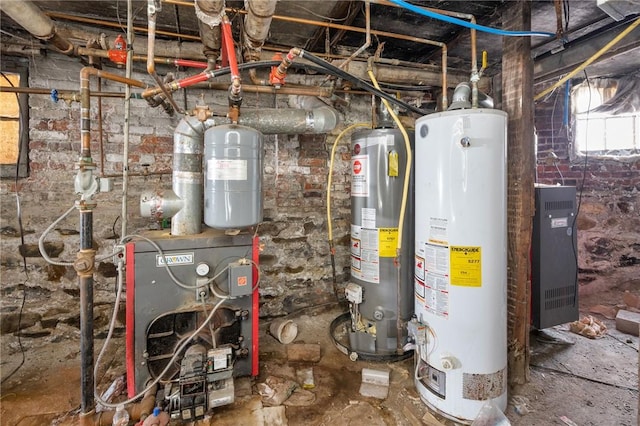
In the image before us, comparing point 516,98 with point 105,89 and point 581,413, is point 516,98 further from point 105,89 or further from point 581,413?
point 105,89

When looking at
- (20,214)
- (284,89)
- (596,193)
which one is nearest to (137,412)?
(20,214)

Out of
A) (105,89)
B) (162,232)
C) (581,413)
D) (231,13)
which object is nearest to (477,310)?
(581,413)

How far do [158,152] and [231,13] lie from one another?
1.07m

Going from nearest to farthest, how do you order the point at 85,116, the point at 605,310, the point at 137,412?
1. the point at 85,116
2. the point at 137,412
3. the point at 605,310

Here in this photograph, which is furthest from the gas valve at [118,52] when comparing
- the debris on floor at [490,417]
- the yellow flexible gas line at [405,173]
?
the debris on floor at [490,417]

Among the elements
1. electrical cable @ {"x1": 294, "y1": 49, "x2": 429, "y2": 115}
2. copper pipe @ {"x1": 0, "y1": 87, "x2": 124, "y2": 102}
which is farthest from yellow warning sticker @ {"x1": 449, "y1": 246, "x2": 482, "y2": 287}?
copper pipe @ {"x1": 0, "y1": 87, "x2": 124, "y2": 102}

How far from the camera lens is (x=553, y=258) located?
2.22 meters

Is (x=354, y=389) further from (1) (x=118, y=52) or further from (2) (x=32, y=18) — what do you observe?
(2) (x=32, y=18)

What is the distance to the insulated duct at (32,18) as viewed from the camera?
1.31 m

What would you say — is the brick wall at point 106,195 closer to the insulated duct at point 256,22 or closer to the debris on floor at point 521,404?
the insulated duct at point 256,22

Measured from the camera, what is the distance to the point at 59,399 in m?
1.63

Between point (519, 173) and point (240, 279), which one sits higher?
point (519, 173)

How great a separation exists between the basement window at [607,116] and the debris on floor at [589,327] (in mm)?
1645

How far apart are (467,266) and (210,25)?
5.41 feet
